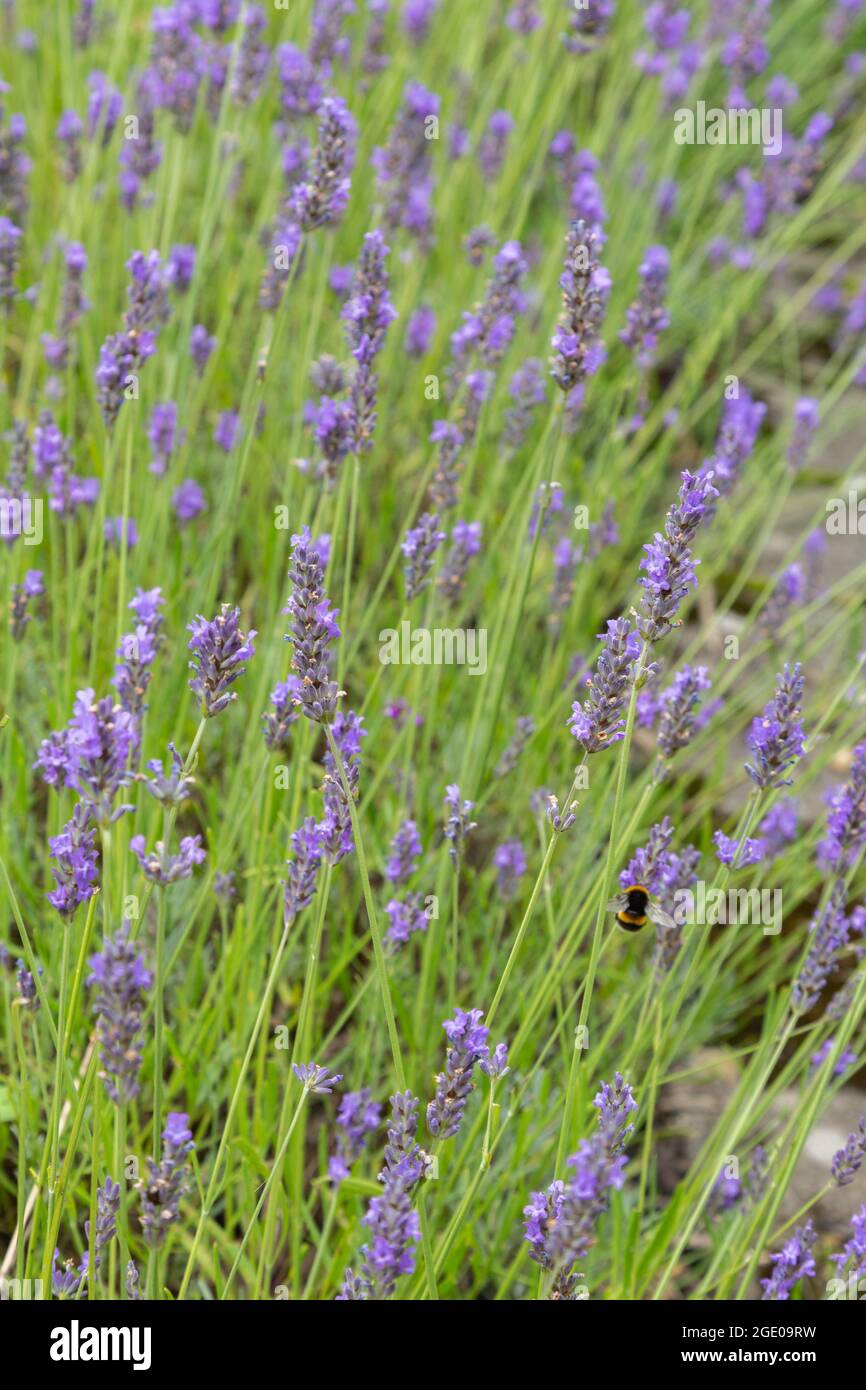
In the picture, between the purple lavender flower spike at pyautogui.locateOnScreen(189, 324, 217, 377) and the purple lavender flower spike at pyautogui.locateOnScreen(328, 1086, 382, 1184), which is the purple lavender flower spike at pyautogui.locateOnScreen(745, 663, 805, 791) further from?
the purple lavender flower spike at pyautogui.locateOnScreen(189, 324, 217, 377)

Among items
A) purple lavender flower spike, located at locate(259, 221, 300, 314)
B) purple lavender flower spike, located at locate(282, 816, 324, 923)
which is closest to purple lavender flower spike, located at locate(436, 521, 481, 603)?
purple lavender flower spike, located at locate(259, 221, 300, 314)

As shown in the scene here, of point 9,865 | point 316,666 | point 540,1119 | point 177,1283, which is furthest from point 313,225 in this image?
point 177,1283

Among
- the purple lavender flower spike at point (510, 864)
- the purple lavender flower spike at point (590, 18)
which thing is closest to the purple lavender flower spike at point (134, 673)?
the purple lavender flower spike at point (510, 864)

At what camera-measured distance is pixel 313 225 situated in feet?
6.56

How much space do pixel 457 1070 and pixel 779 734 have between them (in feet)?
1.69

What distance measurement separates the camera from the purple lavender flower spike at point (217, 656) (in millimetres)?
1397

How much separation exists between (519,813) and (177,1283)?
1004 millimetres

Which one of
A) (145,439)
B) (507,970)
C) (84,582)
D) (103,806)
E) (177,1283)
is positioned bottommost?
(177,1283)

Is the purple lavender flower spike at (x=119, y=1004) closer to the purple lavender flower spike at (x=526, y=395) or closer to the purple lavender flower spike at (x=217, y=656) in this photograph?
the purple lavender flower spike at (x=217, y=656)

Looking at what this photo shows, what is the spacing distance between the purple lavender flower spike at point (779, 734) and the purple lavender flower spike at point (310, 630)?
49 cm

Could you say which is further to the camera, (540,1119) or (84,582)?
(84,582)

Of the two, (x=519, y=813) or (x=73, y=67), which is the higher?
(x=73, y=67)

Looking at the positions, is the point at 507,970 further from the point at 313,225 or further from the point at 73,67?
the point at 73,67

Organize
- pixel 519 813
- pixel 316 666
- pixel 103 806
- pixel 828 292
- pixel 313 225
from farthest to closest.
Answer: pixel 828 292 < pixel 519 813 < pixel 313 225 < pixel 316 666 < pixel 103 806
